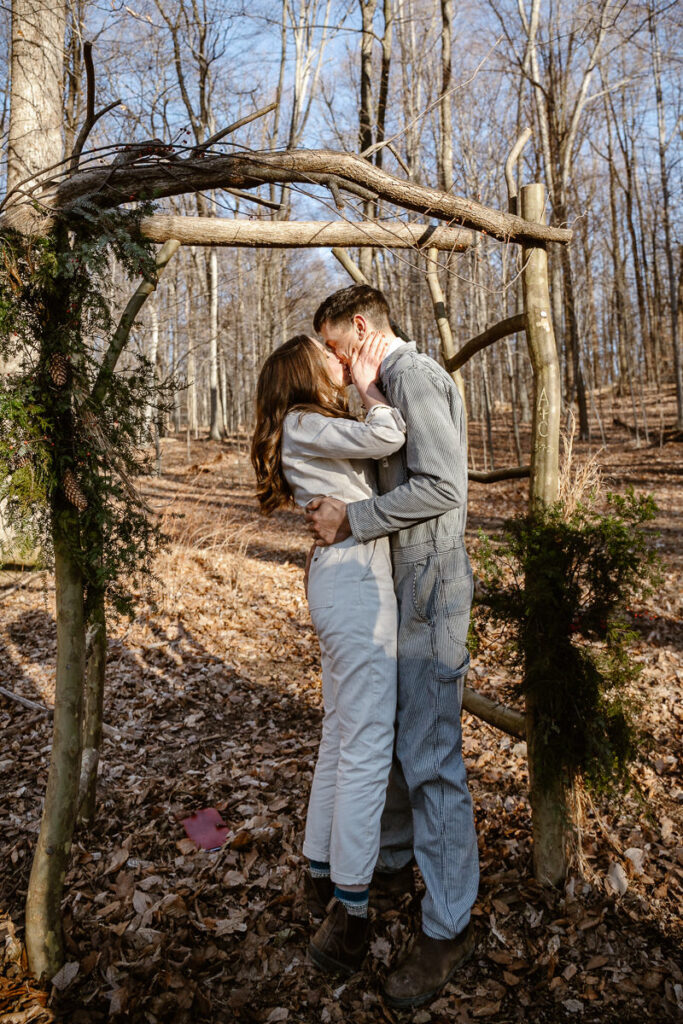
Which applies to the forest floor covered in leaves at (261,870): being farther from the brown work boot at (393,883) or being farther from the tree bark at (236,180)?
the tree bark at (236,180)

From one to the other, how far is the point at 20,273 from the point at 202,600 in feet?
15.4

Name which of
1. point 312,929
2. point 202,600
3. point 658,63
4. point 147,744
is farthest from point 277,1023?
point 658,63

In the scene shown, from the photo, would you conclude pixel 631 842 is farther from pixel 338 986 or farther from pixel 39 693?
pixel 39 693

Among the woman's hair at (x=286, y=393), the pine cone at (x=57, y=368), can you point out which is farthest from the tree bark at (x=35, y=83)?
the woman's hair at (x=286, y=393)

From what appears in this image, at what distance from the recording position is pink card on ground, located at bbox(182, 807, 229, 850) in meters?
3.13

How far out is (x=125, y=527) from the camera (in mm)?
2328

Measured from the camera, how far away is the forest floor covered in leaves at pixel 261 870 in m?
2.21

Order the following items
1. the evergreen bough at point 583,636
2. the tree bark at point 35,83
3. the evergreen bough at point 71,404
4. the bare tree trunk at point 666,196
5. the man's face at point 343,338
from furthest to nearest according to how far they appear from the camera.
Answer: the bare tree trunk at point 666,196, the tree bark at point 35,83, the man's face at point 343,338, the evergreen bough at point 583,636, the evergreen bough at point 71,404

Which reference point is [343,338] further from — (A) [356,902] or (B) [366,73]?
(B) [366,73]

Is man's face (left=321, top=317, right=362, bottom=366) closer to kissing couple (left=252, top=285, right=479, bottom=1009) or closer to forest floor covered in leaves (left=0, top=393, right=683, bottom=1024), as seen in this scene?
kissing couple (left=252, top=285, right=479, bottom=1009)

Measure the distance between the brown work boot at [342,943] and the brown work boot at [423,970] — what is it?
0.14m

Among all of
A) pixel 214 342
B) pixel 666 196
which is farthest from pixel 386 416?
pixel 214 342

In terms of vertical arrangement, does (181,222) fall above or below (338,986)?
above

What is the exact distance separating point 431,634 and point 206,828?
1.83 m
